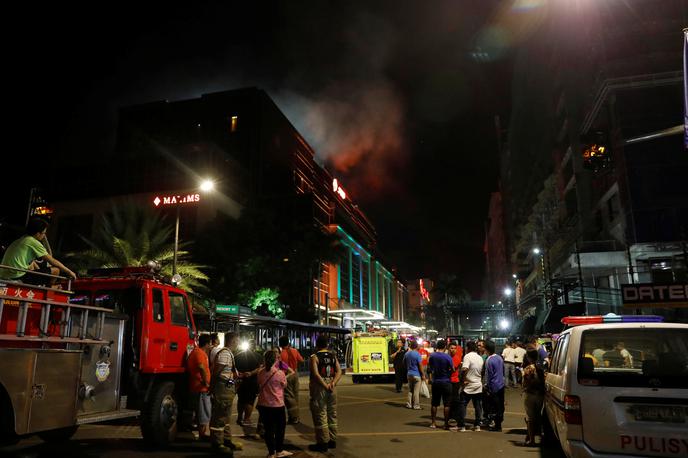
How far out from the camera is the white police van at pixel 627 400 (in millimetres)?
5059

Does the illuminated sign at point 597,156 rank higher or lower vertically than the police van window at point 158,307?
higher

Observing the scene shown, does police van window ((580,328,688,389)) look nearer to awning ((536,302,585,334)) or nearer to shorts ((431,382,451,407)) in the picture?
shorts ((431,382,451,407))

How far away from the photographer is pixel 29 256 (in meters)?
6.69

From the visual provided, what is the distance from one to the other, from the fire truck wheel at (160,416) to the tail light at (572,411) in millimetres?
6112

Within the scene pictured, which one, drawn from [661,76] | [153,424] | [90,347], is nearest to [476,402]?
[153,424]

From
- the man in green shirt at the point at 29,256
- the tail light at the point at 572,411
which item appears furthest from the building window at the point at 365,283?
the tail light at the point at 572,411

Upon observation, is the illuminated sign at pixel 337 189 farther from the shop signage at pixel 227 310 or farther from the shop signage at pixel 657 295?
the shop signage at pixel 657 295

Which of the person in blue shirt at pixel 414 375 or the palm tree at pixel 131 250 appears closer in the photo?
the person in blue shirt at pixel 414 375

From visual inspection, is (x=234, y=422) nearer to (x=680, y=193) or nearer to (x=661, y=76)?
(x=680, y=193)

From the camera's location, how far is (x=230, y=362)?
8.65m

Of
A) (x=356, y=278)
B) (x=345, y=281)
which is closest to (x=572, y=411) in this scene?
(x=345, y=281)

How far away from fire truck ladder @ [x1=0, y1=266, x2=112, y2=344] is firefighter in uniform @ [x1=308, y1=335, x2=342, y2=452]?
133 inches

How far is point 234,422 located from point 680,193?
24672mm

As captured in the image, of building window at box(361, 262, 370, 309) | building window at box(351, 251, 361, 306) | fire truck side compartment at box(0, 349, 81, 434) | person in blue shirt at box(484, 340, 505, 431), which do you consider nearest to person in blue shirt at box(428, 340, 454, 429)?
person in blue shirt at box(484, 340, 505, 431)
